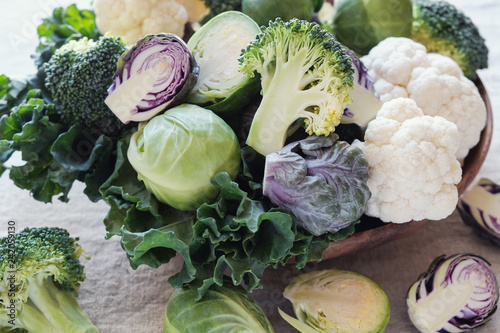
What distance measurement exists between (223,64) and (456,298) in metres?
0.95

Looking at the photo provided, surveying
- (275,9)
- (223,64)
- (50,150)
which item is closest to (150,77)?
(223,64)

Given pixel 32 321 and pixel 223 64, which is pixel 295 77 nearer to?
pixel 223 64

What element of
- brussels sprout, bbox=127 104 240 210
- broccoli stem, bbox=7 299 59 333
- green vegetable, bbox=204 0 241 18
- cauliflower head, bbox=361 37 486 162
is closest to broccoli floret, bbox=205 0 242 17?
green vegetable, bbox=204 0 241 18

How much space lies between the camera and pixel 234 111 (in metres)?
1.53

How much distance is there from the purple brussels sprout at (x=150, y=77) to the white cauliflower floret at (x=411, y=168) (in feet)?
1.75

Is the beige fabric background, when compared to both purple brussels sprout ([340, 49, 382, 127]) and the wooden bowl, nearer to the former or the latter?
the wooden bowl

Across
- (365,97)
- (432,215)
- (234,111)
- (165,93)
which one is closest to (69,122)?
(165,93)

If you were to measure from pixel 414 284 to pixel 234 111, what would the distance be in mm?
732

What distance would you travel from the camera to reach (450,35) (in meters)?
2.00

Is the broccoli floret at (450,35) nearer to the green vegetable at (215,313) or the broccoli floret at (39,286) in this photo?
the green vegetable at (215,313)

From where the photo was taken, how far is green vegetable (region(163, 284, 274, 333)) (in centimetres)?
134

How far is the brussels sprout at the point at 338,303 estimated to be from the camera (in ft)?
4.76

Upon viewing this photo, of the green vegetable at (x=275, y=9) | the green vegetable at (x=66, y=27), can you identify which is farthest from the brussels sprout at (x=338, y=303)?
the green vegetable at (x=66, y=27)

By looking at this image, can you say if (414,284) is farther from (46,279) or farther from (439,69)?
(46,279)
